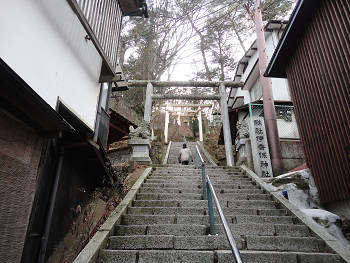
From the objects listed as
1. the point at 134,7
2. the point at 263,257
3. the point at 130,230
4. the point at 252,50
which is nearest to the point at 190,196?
the point at 130,230

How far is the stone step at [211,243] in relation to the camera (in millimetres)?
3867

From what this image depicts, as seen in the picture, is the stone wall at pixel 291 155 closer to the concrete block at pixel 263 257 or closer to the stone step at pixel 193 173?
the stone step at pixel 193 173

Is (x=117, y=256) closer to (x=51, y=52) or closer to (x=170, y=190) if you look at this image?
(x=170, y=190)

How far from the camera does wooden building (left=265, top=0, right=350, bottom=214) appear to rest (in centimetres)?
531

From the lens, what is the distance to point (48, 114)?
422 cm

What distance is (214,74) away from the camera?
23.4 m

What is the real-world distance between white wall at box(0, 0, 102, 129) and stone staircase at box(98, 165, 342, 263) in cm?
355

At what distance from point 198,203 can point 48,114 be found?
4108 mm

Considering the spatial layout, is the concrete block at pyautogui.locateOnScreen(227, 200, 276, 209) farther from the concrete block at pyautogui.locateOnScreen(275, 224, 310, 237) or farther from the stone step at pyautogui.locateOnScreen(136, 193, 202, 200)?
the concrete block at pyautogui.locateOnScreen(275, 224, 310, 237)

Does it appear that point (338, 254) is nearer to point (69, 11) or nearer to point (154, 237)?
point (154, 237)

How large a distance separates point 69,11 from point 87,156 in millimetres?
4355

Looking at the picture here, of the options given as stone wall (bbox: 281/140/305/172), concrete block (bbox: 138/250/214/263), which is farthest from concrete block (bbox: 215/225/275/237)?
stone wall (bbox: 281/140/305/172)

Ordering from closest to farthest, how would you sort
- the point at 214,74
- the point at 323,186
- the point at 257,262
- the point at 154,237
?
1. the point at 257,262
2. the point at 154,237
3. the point at 323,186
4. the point at 214,74

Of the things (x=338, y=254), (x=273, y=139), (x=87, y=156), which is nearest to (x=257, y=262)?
(x=338, y=254)
